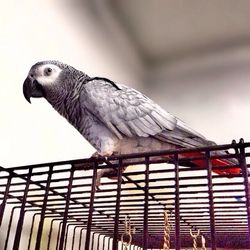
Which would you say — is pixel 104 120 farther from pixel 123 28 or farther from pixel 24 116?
pixel 123 28

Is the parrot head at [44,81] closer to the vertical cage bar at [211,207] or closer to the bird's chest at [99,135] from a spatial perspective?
the bird's chest at [99,135]

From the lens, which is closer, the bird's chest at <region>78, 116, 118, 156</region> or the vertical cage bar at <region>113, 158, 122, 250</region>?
the vertical cage bar at <region>113, 158, 122, 250</region>

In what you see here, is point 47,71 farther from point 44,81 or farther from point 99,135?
point 99,135

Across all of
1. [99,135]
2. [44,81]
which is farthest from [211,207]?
[44,81]

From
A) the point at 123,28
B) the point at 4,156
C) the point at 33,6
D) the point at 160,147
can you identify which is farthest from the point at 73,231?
the point at 123,28

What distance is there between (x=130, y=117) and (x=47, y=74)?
8.2 inches

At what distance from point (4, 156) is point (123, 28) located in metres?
0.93

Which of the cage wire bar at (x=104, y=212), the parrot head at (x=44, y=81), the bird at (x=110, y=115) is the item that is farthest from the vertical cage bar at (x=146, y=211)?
the parrot head at (x=44, y=81)

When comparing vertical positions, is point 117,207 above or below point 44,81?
below

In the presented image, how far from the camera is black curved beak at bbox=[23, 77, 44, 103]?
72 cm

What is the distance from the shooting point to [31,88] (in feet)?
2.37

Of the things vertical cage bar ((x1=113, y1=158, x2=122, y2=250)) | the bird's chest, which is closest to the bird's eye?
the bird's chest

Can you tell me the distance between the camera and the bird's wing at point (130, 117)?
67cm

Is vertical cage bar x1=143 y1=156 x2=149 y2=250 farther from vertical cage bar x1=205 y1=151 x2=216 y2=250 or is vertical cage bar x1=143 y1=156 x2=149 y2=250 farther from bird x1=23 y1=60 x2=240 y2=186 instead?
bird x1=23 y1=60 x2=240 y2=186
